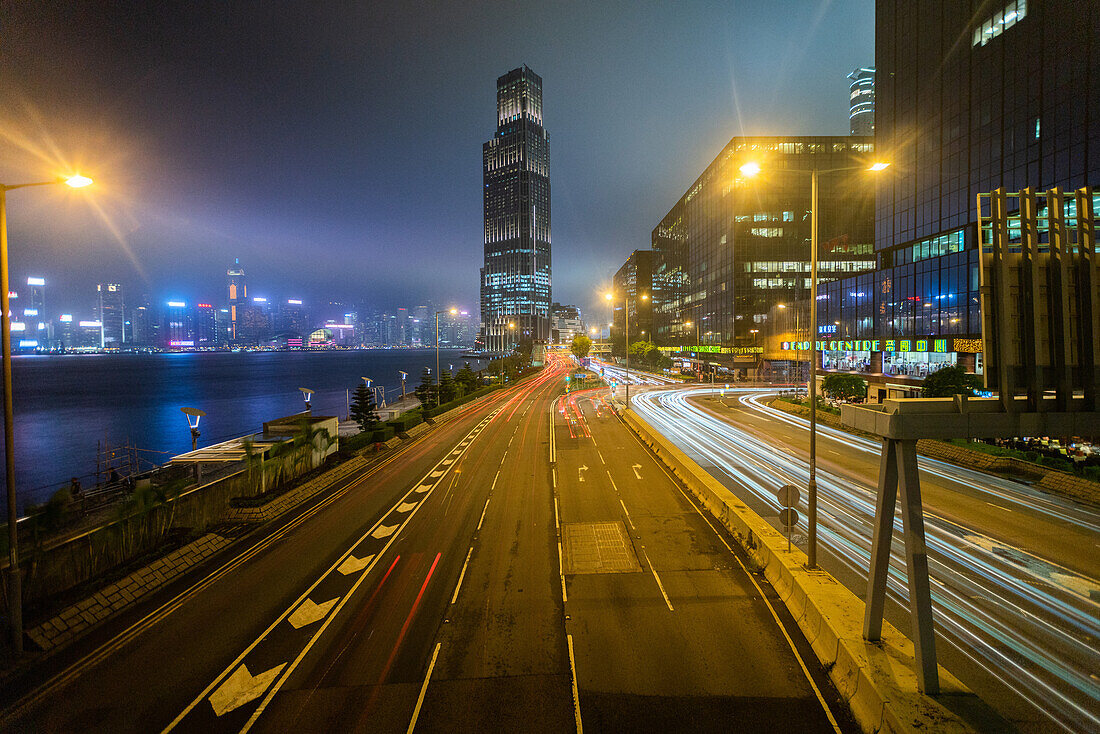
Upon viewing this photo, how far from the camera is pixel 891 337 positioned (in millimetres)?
55531

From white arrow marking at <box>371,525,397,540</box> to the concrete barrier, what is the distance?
472 inches

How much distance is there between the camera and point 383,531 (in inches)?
602

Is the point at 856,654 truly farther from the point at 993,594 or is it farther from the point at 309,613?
the point at 309,613

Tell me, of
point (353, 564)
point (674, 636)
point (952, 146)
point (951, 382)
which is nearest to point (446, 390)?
point (353, 564)

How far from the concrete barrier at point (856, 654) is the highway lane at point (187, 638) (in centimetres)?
822

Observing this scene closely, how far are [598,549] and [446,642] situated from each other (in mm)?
5792

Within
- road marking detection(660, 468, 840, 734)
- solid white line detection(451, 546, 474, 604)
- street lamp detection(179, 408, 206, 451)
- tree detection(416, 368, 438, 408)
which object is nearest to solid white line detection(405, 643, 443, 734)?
solid white line detection(451, 546, 474, 604)

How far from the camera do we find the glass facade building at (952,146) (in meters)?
36.4

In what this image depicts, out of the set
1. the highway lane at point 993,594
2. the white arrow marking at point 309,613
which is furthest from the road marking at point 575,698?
the highway lane at point 993,594

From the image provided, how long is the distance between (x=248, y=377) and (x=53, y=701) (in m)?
148

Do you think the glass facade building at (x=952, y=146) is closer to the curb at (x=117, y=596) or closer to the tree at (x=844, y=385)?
the tree at (x=844, y=385)

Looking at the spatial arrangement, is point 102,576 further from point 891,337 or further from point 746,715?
point 891,337

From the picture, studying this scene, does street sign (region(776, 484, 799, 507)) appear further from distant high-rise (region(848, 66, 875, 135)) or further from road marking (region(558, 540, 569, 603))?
distant high-rise (region(848, 66, 875, 135))

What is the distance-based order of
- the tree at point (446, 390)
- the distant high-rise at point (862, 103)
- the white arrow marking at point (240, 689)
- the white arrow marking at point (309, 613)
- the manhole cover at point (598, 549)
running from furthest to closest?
1. the distant high-rise at point (862, 103)
2. the tree at point (446, 390)
3. the manhole cover at point (598, 549)
4. the white arrow marking at point (309, 613)
5. the white arrow marking at point (240, 689)
